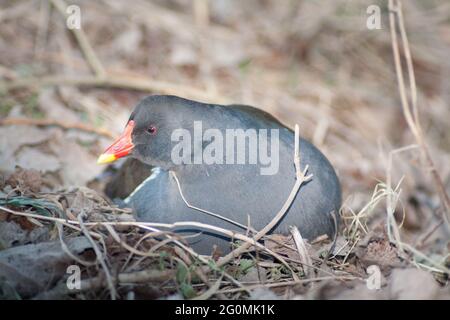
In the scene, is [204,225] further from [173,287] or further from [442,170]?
[442,170]

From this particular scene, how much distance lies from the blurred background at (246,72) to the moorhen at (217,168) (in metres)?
1.29

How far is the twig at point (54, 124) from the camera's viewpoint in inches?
194

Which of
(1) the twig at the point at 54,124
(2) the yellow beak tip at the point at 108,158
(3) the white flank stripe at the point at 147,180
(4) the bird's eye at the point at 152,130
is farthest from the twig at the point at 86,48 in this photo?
(4) the bird's eye at the point at 152,130

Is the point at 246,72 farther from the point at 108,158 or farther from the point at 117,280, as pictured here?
the point at 117,280

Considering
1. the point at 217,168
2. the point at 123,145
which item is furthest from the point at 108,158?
the point at 217,168

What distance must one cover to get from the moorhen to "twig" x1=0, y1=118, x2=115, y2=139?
135 cm

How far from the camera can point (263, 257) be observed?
3.55 metres

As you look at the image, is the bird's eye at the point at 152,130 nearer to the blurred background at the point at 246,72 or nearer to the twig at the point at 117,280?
the twig at the point at 117,280

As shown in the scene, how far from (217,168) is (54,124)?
1.92 metres

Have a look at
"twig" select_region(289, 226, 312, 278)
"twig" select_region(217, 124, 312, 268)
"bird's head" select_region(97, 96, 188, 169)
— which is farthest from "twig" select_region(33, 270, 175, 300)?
"bird's head" select_region(97, 96, 188, 169)

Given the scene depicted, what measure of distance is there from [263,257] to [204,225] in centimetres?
43

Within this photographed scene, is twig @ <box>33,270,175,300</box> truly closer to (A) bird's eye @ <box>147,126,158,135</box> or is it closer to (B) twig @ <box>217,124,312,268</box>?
(B) twig @ <box>217,124,312,268</box>

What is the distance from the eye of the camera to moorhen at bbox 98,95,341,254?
11.9ft

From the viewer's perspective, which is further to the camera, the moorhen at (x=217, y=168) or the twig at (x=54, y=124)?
the twig at (x=54, y=124)
